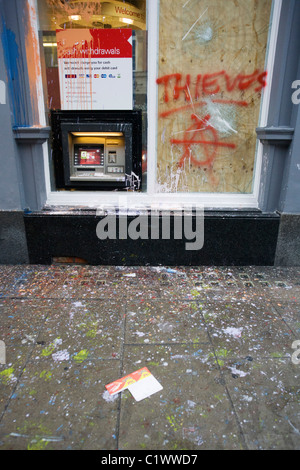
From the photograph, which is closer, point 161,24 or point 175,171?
point 161,24

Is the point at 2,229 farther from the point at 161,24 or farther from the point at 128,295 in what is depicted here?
the point at 161,24

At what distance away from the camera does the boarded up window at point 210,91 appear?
347 centimetres

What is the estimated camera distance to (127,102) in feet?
12.0

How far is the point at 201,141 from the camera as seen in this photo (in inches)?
151

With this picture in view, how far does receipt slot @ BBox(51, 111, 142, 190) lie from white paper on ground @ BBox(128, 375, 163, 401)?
7.62ft

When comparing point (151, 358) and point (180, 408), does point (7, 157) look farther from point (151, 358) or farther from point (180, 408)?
point (180, 408)

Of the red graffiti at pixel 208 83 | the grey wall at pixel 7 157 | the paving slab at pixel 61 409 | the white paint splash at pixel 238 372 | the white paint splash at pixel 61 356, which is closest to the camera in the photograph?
the paving slab at pixel 61 409

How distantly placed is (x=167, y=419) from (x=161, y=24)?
3695 mm

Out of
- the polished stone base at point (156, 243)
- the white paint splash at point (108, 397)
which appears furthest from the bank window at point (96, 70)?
the white paint splash at point (108, 397)

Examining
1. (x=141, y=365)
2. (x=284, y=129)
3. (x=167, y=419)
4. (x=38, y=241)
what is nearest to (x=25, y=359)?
(x=141, y=365)

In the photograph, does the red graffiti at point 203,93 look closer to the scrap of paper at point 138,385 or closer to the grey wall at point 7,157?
the grey wall at point 7,157

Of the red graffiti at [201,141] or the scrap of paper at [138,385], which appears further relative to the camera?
the red graffiti at [201,141]

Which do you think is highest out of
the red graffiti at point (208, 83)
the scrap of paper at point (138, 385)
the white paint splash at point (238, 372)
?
the red graffiti at point (208, 83)

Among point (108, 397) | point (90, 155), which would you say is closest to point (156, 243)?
point (90, 155)
